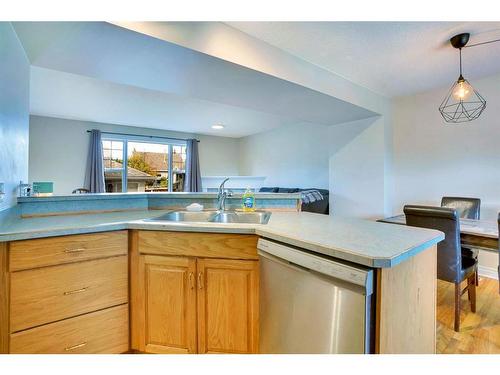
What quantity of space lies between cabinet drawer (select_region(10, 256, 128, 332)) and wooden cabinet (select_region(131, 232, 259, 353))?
0.33 ft

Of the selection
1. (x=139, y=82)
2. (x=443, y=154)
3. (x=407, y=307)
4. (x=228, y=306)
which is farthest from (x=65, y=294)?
(x=443, y=154)

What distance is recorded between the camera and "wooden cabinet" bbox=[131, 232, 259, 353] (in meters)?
1.32

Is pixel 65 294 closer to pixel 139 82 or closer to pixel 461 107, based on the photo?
pixel 139 82

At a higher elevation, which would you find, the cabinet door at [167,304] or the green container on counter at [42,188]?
the green container on counter at [42,188]

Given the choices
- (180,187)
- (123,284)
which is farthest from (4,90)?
(180,187)

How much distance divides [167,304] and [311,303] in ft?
2.75

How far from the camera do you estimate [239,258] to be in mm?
1322

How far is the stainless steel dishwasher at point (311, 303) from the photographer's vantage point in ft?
2.79

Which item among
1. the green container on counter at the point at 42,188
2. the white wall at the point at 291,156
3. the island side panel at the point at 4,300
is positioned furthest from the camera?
the white wall at the point at 291,156

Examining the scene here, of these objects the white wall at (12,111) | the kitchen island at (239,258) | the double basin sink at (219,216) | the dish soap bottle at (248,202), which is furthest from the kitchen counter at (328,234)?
the dish soap bottle at (248,202)

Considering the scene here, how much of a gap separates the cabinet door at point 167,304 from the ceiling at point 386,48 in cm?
170

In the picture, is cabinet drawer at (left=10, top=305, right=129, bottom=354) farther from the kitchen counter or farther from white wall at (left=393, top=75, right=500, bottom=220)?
white wall at (left=393, top=75, right=500, bottom=220)

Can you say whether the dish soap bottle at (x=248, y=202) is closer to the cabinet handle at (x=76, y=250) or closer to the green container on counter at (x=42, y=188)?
the cabinet handle at (x=76, y=250)
